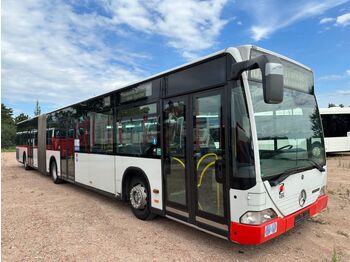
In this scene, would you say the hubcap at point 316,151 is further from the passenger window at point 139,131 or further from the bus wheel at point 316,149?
the passenger window at point 139,131

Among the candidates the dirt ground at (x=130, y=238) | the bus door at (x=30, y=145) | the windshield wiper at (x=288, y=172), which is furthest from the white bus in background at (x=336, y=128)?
the bus door at (x=30, y=145)

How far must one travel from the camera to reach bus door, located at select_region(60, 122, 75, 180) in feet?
29.9

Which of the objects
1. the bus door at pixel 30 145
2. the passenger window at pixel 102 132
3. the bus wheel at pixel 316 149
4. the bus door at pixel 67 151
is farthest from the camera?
the bus door at pixel 30 145

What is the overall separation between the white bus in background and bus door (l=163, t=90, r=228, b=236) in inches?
618

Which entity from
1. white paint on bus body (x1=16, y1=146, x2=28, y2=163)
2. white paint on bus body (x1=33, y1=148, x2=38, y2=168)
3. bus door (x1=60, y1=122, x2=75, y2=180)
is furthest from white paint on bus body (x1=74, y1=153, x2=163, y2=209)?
white paint on bus body (x1=16, y1=146, x2=28, y2=163)

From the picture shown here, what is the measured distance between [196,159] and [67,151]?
6.41 metres

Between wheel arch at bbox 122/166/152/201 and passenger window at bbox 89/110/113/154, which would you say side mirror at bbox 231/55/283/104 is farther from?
passenger window at bbox 89/110/113/154

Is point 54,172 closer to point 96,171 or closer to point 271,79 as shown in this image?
point 96,171

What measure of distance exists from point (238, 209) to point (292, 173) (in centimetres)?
102

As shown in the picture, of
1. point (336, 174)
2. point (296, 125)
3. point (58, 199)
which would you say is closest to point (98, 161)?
point (58, 199)

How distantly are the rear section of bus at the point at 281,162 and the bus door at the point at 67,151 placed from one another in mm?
6639

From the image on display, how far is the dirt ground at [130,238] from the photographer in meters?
4.24

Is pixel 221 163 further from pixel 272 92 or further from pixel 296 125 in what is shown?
pixel 296 125

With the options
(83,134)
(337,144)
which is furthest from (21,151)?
(337,144)
